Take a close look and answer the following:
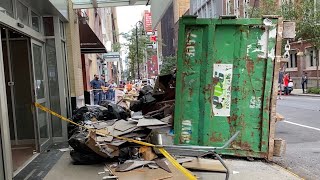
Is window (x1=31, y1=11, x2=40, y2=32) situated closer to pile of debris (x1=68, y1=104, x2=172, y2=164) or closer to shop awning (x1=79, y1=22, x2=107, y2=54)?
pile of debris (x1=68, y1=104, x2=172, y2=164)

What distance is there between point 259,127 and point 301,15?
2417cm

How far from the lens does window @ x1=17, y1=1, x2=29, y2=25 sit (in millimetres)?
7109

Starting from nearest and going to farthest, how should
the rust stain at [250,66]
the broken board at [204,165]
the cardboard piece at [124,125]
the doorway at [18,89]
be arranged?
1. the broken board at [204,165]
2. the rust stain at [250,66]
3. the cardboard piece at [124,125]
4. the doorway at [18,89]

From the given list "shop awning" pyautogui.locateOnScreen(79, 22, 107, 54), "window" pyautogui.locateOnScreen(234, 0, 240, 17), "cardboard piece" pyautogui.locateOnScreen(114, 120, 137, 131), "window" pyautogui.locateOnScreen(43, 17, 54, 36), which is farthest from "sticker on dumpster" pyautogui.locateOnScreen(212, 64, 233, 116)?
"window" pyautogui.locateOnScreen(234, 0, 240, 17)

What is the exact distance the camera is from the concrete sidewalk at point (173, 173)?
5870 millimetres

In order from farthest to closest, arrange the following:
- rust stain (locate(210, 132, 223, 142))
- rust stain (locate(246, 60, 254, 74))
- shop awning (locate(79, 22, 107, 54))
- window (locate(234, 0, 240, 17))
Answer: window (locate(234, 0, 240, 17)), shop awning (locate(79, 22, 107, 54)), rust stain (locate(210, 132, 223, 142)), rust stain (locate(246, 60, 254, 74))

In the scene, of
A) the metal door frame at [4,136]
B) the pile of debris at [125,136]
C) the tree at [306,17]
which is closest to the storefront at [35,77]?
the pile of debris at [125,136]

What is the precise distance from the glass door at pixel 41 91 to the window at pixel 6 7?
1397mm

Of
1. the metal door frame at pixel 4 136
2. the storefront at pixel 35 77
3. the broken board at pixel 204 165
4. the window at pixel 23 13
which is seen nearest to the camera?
the metal door frame at pixel 4 136

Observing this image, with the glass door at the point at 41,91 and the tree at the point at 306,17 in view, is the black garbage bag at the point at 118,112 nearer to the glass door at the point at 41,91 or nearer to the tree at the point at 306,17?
the glass door at the point at 41,91

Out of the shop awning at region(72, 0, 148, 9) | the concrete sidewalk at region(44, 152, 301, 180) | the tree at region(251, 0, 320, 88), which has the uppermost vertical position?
the tree at region(251, 0, 320, 88)

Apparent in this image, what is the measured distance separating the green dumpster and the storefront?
3.12 m

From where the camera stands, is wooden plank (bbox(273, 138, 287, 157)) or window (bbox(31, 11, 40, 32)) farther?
window (bbox(31, 11, 40, 32))

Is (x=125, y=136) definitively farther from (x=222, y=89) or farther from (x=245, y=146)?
(x=245, y=146)
